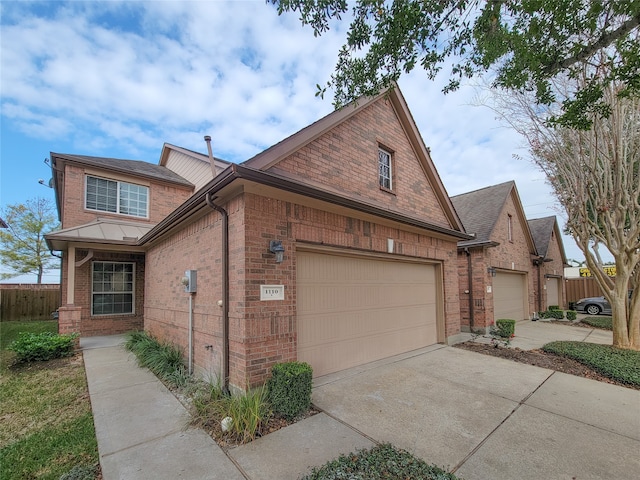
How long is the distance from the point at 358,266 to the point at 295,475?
402 cm

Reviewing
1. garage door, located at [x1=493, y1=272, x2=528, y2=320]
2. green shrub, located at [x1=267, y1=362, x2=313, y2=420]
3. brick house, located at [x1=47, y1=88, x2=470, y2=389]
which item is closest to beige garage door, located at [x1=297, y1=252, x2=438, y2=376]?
brick house, located at [x1=47, y1=88, x2=470, y2=389]

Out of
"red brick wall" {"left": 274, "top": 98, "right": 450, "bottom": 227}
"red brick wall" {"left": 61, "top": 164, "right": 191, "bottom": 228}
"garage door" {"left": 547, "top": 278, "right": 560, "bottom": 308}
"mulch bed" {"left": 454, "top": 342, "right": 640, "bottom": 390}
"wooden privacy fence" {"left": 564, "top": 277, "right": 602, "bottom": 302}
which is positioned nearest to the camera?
"red brick wall" {"left": 274, "top": 98, "right": 450, "bottom": 227}

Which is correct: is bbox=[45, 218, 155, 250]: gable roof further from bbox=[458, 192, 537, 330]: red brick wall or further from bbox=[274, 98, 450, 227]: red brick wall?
bbox=[458, 192, 537, 330]: red brick wall

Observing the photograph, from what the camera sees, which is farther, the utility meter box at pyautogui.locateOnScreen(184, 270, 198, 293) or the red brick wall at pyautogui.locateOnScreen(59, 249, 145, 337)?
the red brick wall at pyautogui.locateOnScreen(59, 249, 145, 337)

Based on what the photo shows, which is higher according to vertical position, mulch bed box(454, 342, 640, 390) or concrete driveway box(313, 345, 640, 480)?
concrete driveway box(313, 345, 640, 480)

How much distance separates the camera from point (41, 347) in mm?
7375

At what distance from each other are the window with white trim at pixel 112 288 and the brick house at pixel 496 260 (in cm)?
1241

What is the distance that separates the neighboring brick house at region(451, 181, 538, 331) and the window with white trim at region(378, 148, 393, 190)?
16.3ft

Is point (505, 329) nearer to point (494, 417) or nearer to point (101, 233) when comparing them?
point (494, 417)

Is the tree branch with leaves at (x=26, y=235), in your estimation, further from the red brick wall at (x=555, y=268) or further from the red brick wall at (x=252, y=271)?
the red brick wall at (x=555, y=268)

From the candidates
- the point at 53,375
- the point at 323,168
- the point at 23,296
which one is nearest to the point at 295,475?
the point at 323,168

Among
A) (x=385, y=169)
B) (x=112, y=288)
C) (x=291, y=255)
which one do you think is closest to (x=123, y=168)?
(x=112, y=288)

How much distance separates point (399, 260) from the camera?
7457 mm

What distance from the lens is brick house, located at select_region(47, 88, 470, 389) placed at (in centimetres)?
464
